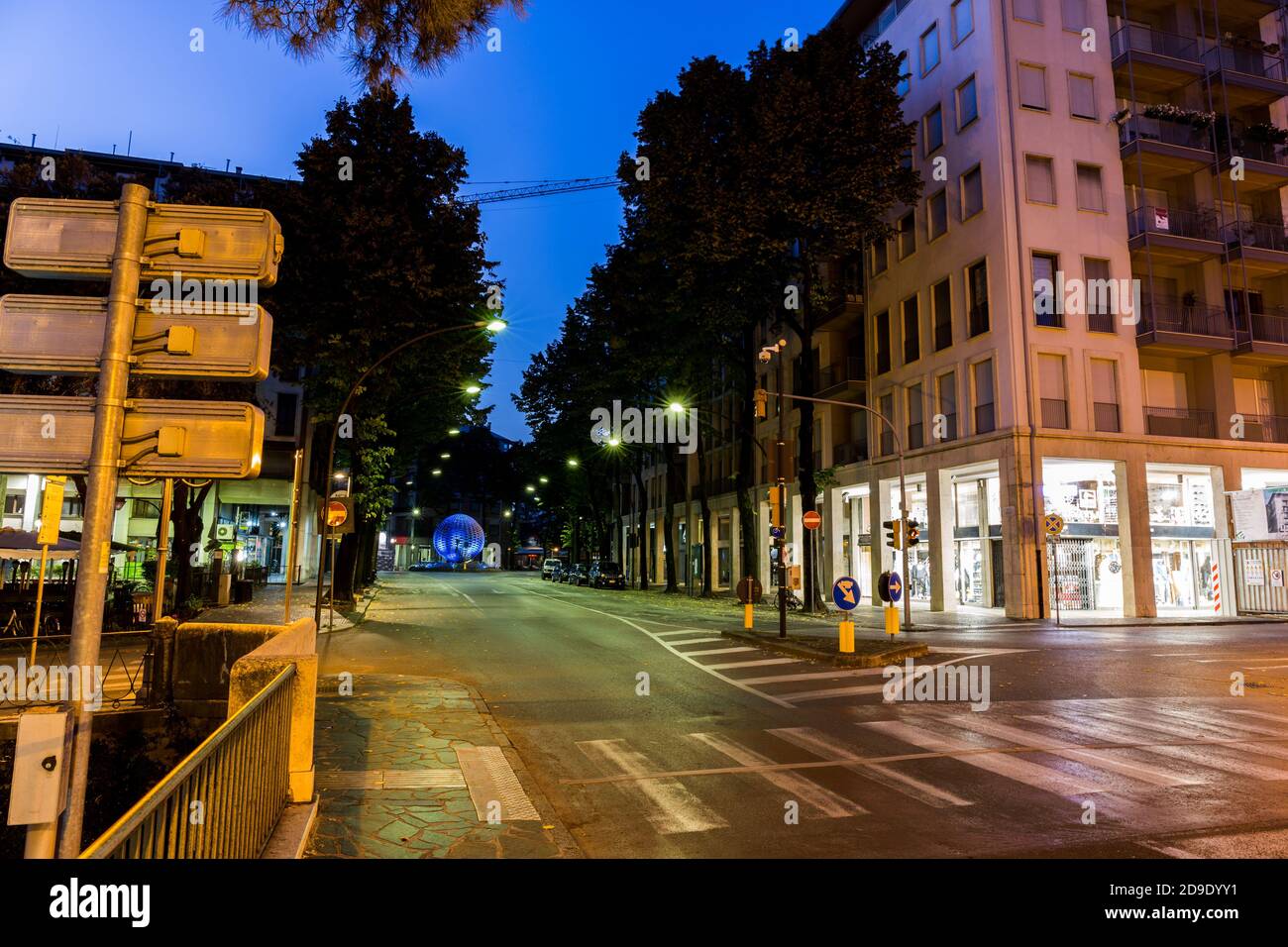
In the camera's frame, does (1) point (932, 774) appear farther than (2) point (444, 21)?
Yes

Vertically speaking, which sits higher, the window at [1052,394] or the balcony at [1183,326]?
the balcony at [1183,326]

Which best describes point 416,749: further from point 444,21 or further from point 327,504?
point 327,504

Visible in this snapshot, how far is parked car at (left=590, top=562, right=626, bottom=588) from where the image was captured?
171 feet

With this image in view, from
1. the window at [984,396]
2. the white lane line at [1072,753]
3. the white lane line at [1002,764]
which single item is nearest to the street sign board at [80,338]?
the white lane line at [1002,764]

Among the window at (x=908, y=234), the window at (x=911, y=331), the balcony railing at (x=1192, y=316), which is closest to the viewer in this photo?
the balcony railing at (x=1192, y=316)

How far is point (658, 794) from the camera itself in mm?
6773

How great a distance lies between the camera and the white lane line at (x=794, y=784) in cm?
628

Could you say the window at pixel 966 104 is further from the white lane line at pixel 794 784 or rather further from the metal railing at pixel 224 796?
the metal railing at pixel 224 796

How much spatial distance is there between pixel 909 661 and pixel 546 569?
58104 millimetres

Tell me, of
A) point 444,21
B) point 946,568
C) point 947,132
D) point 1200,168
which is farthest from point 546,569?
point 444,21

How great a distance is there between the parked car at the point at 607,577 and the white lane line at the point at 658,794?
43484mm

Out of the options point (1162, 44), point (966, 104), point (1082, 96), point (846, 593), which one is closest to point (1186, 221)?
point (1082, 96)

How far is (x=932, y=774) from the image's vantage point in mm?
7301

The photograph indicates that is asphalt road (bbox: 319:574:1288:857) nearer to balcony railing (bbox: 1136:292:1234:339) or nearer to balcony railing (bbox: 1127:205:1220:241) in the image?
balcony railing (bbox: 1136:292:1234:339)
